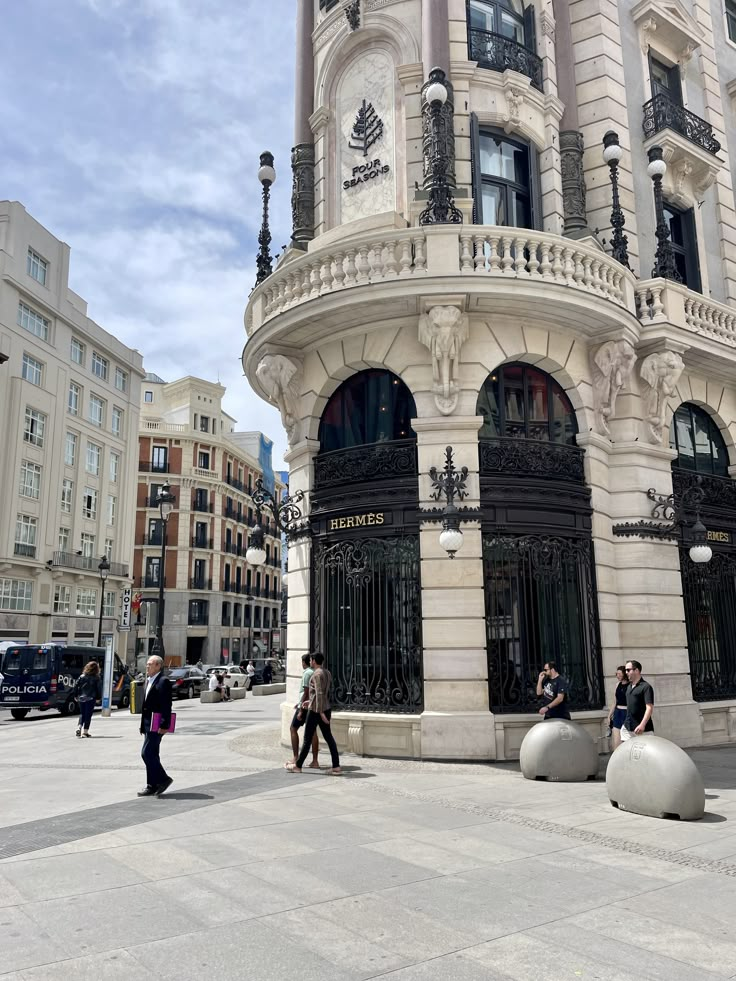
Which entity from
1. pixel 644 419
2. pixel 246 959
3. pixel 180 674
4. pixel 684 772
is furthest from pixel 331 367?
pixel 180 674

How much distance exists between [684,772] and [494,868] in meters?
3.08

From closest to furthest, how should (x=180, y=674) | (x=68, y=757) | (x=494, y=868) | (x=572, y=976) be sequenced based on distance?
(x=572, y=976) < (x=494, y=868) < (x=68, y=757) < (x=180, y=674)

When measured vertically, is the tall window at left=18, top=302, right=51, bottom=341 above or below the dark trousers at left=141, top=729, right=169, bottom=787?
above

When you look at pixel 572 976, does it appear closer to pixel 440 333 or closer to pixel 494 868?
pixel 494 868

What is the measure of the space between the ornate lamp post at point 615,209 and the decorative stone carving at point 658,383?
200 centimetres

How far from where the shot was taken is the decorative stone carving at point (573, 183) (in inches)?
635

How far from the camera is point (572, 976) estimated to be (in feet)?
14.4

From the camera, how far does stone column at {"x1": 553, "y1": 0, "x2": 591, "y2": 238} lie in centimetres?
1622

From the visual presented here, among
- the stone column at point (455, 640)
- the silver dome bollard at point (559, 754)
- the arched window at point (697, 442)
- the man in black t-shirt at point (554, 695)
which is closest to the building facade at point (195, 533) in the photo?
the arched window at point (697, 442)

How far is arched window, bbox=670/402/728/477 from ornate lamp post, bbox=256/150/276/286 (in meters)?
9.80

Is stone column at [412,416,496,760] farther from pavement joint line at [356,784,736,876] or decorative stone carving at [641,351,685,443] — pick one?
decorative stone carving at [641,351,685,443]

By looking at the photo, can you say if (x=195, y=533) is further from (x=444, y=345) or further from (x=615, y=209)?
(x=444, y=345)

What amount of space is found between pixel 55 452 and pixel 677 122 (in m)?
41.2

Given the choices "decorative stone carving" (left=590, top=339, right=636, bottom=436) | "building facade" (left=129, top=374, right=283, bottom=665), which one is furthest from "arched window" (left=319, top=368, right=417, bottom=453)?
"building facade" (left=129, top=374, right=283, bottom=665)
